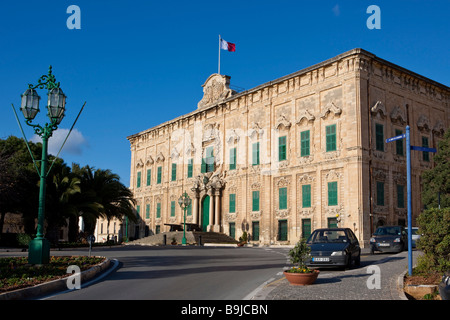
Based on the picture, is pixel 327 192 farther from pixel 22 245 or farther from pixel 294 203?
pixel 22 245

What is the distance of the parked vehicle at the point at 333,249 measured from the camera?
13.9m

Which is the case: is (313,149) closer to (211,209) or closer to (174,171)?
(211,209)

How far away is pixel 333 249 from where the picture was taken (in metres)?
14.1

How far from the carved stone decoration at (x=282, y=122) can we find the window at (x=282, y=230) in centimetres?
723

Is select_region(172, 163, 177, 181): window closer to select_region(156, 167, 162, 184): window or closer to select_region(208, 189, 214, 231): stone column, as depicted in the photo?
select_region(156, 167, 162, 184): window

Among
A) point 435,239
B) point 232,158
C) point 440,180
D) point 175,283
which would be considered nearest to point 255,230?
point 232,158

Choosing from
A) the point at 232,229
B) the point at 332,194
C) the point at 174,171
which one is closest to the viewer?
the point at 332,194

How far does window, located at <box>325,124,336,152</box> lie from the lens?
105 ft

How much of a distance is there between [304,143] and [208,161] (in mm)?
11590

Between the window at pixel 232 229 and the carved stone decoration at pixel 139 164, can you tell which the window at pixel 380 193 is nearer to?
the window at pixel 232 229

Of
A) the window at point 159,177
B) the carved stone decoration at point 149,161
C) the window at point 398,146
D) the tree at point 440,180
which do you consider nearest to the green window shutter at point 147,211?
the window at point 159,177

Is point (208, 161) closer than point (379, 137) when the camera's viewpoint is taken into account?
No
